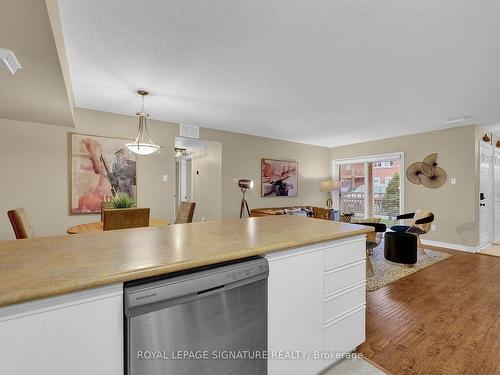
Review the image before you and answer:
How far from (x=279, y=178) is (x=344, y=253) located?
461cm

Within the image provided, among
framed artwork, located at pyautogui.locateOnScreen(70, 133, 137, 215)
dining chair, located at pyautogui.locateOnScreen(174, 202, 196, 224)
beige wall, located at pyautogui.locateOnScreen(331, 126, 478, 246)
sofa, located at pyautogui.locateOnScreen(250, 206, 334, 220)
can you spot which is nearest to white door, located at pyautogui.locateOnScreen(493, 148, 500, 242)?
beige wall, located at pyautogui.locateOnScreen(331, 126, 478, 246)

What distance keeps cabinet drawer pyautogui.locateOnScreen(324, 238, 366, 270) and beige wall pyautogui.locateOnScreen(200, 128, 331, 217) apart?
3.78 meters

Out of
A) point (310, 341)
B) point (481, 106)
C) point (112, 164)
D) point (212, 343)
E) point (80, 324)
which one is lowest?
point (310, 341)

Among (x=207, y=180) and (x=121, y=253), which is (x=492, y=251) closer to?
(x=207, y=180)

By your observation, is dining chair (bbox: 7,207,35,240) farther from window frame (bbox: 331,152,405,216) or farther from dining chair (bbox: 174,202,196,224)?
window frame (bbox: 331,152,405,216)

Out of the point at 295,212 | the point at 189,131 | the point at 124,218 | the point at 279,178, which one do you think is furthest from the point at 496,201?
the point at 124,218

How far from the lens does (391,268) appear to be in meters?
3.61

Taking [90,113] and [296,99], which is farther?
[90,113]

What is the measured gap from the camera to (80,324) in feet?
2.63

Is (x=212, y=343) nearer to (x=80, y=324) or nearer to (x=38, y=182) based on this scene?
(x=80, y=324)

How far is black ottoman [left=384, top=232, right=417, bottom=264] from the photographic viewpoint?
351cm

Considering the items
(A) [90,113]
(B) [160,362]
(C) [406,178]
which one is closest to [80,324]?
(B) [160,362]

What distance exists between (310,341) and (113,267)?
1163 mm

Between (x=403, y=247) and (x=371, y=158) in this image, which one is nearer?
(x=403, y=247)
